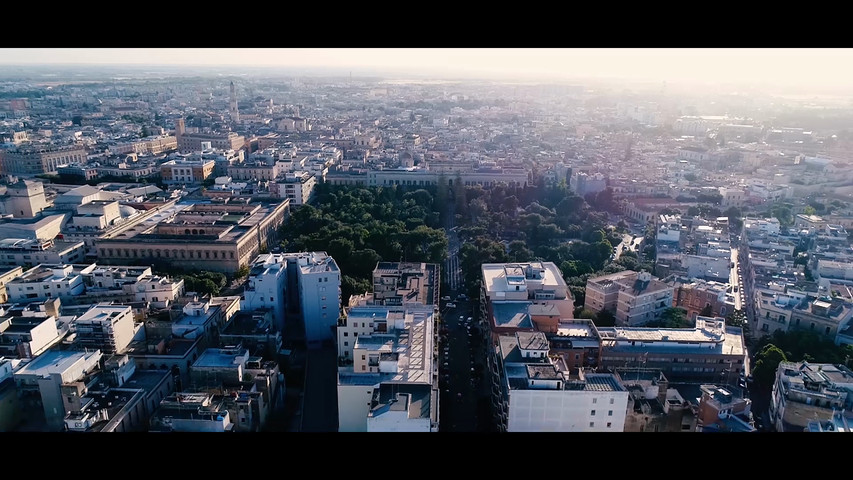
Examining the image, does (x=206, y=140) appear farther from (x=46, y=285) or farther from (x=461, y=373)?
(x=461, y=373)

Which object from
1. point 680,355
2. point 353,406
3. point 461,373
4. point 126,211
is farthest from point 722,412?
point 126,211

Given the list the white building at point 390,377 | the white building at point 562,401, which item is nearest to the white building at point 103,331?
the white building at point 390,377

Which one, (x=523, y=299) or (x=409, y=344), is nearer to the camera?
(x=409, y=344)

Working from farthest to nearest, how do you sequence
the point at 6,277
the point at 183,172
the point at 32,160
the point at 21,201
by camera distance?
the point at 32,160
the point at 183,172
the point at 21,201
the point at 6,277

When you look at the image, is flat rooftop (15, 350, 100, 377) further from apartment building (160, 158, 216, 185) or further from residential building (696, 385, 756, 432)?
apartment building (160, 158, 216, 185)

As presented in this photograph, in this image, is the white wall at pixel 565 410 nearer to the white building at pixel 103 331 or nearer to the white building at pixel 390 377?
the white building at pixel 390 377
